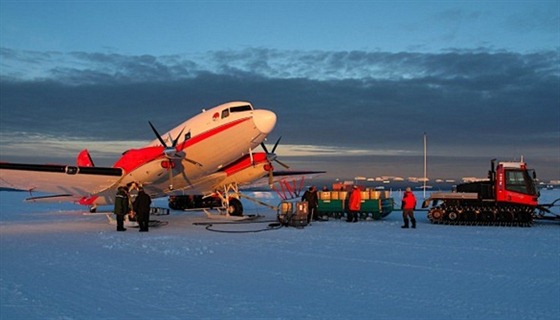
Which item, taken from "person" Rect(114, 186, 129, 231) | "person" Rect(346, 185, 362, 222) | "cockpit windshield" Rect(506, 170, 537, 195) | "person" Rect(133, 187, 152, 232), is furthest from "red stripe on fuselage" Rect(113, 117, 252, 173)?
"cockpit windshield" Rect(506, 170, 537, 195)

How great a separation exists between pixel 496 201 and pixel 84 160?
70.9ft

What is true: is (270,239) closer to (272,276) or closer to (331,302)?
(272,276)

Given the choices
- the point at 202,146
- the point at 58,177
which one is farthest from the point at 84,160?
the point at 202,146

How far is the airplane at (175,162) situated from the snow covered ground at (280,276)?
3.85 meters

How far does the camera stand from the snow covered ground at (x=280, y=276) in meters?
6.89

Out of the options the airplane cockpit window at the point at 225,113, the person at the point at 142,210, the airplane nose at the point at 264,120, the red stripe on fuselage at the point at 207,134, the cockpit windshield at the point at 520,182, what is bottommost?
the person at the point at 142,210

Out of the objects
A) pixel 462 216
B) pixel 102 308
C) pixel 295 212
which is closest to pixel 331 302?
pixel 102 308

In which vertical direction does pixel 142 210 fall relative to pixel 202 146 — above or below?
below

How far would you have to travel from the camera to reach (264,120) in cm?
1877

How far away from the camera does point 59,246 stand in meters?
13.5

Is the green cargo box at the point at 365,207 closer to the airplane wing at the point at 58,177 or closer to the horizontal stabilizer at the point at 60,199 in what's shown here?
the airplane wing at the point at 58,177

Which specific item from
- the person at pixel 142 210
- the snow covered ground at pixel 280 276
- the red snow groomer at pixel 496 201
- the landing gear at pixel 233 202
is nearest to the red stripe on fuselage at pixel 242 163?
the landing gear at pixel 233 202

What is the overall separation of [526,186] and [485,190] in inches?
61.2

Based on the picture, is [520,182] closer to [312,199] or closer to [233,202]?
[312,199]
